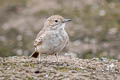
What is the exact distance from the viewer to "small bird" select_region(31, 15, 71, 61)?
389 inches

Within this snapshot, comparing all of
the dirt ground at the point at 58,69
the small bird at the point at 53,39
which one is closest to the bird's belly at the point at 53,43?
the small bird at the point at 53,39

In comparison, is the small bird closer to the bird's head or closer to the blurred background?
the bird's head

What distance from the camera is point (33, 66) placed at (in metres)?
9.30

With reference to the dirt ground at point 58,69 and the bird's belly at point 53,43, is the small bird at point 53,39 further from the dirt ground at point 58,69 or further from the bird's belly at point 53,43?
the dirt ground at point 58,69

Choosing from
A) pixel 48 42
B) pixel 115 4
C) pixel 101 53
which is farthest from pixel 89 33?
pixel 48 42

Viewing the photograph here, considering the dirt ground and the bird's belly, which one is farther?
the bird's belly

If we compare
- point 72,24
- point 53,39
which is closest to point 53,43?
point 53,39

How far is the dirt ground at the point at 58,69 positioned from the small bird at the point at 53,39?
265 millimetres

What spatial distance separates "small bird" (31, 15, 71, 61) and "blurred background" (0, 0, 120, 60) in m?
3.65

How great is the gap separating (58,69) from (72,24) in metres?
8.49

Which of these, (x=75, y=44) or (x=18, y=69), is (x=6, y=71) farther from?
(x=75, y=44)

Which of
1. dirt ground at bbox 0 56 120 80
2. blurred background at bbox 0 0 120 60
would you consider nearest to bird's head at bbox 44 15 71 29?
dirt ground at bbox 0 56 120 80

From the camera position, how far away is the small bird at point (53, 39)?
9.89 metres

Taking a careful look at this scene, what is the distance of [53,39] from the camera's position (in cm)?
996
